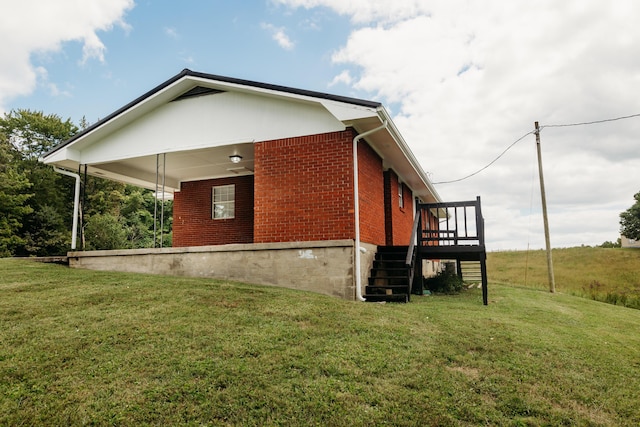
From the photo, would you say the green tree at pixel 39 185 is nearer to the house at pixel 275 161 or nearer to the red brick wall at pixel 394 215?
the house at pixel 275 161

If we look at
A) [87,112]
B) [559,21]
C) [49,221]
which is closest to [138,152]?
[559,21]

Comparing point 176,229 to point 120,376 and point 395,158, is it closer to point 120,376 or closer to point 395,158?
point 395,158

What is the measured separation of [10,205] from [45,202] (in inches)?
140

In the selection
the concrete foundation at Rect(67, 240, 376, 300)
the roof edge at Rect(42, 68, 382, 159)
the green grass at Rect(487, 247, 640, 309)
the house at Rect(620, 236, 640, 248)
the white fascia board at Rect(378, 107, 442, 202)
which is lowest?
the green grass at Rect(487, 247, 640, 309)

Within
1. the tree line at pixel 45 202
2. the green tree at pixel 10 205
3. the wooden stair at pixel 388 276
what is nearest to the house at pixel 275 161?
the wooden stair at pixel 388 276

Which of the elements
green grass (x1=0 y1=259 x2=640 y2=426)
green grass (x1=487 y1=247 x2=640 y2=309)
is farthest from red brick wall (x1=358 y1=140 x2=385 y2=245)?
green grass (x1=487 y1=247 x2=640 y2=309)

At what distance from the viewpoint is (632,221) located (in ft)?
146

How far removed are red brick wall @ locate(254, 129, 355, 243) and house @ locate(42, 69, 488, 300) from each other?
0.9 inches

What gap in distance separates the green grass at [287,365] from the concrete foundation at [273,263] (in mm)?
1594

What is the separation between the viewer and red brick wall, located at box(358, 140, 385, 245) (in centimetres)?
930

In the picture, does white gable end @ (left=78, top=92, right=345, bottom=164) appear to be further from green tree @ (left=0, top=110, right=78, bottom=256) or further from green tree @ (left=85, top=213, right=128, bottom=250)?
green tree @ (left=0, top=110, right=78, bottom=256)

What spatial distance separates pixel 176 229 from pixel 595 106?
1637 centimetres

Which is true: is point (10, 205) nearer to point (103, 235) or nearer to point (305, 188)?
point (103, 235)

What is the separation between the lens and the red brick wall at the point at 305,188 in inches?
343
